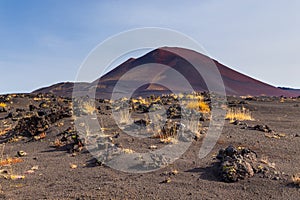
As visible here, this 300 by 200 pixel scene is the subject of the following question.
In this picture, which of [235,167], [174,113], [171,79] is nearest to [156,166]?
[235,167]

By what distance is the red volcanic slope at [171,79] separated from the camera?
131 feet

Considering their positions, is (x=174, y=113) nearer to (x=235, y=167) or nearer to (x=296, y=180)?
(x=235, y=167)

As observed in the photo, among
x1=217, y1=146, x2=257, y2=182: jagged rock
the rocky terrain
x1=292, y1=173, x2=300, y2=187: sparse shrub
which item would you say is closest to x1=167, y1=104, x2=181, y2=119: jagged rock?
the rocky terrain

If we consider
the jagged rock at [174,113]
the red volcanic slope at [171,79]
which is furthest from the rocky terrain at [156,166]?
the red volcanic slope at [171,79]

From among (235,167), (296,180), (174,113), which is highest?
(174,113)

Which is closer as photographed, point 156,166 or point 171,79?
point 156,166

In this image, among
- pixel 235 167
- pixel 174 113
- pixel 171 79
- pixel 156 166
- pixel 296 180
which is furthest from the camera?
pixel 171 79

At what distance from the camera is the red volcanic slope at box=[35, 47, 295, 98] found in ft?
131

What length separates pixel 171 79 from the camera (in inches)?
1585

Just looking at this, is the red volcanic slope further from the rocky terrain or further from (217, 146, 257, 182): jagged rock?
(217, 146, 257, 182): jagged rock

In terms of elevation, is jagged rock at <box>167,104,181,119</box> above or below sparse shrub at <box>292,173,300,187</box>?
above

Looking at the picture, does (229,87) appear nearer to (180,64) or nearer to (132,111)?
(180,64)

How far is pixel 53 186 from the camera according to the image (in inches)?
234

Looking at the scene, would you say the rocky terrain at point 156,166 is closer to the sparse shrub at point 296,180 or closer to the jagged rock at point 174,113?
the sparse shrub at point 296,180
